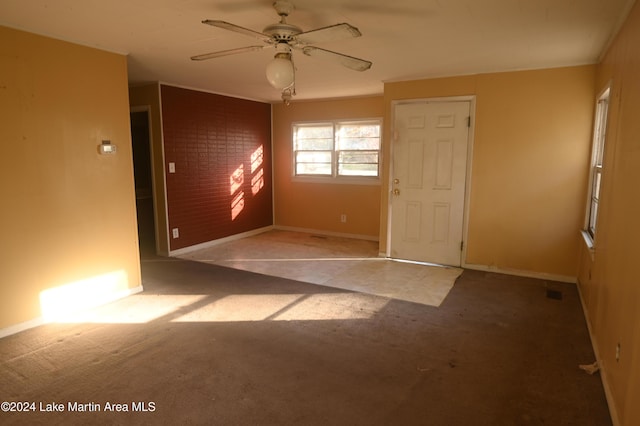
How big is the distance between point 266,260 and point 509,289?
292 centimetres

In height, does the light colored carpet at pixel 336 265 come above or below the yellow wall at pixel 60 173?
below

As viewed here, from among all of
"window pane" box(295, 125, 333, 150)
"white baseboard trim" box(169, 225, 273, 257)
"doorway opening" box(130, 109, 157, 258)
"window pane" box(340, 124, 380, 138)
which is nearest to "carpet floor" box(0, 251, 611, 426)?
"white baseboard trim" box(169, 225, 273, 257)

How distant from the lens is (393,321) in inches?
127

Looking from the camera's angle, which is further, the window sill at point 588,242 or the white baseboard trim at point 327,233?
the white baseboard trim at point 327,233

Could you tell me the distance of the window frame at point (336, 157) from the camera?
6.15 metres

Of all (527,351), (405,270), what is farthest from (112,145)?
(527,351)

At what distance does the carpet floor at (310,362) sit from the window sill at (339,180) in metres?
2.77

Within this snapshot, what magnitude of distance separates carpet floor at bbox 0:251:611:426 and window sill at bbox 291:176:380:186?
2771 mm

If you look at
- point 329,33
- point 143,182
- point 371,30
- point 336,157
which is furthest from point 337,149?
point 329,33

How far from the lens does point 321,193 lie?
6707 mm

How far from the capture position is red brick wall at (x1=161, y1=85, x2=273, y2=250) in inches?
209

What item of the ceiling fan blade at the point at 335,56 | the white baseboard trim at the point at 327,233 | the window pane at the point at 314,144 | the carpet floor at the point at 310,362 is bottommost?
the carpet floor at the point at 310,362

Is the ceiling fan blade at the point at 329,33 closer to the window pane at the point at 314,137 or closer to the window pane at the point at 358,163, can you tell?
the window pane at the point at 358,163

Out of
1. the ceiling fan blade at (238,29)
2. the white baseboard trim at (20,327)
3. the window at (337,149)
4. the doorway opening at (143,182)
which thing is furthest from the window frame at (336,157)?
the white baseboard trim at (20,327)
